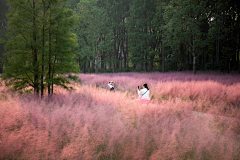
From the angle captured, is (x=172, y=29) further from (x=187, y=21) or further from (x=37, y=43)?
(x=37, y=43)

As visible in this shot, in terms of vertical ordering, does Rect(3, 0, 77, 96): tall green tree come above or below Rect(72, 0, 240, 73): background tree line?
below

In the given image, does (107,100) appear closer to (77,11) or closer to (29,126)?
(29,126)

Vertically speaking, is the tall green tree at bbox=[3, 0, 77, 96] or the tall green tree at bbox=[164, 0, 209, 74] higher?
the tall green tree at bbox=[164, 0, 209, 74]

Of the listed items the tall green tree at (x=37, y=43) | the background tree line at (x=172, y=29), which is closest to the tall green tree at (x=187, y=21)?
the background tree line at (x=172, y=29)

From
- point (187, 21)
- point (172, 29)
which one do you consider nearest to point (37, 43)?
point (172, 29)

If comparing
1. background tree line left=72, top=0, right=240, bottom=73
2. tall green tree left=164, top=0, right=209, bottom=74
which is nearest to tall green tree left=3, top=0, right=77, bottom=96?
background tree line left=72, top=0, right=240, bottom=73

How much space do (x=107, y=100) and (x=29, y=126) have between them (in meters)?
3.47

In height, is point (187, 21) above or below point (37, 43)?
above

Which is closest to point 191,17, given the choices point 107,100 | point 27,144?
point 107,100

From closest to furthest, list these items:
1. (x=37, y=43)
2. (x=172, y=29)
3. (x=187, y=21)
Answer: (x=37, y=43) → (x=187, y=21) → (x=172, y=29)

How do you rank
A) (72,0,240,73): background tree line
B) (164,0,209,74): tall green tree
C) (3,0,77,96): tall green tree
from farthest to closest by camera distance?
(72,0,240,73): background tree line
(164,0,209,74): tall green tree
(3,0,77,96): tall green tree

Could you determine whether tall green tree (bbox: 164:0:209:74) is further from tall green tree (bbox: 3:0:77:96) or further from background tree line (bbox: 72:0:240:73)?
tall green tree (bbox: 3:0:77:96)

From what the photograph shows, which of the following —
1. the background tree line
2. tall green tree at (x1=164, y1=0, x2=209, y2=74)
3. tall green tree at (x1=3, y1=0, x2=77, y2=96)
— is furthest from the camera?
the background tree line

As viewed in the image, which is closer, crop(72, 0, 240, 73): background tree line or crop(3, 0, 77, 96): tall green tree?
crop(3, 0, 77, 96): tall green tree
